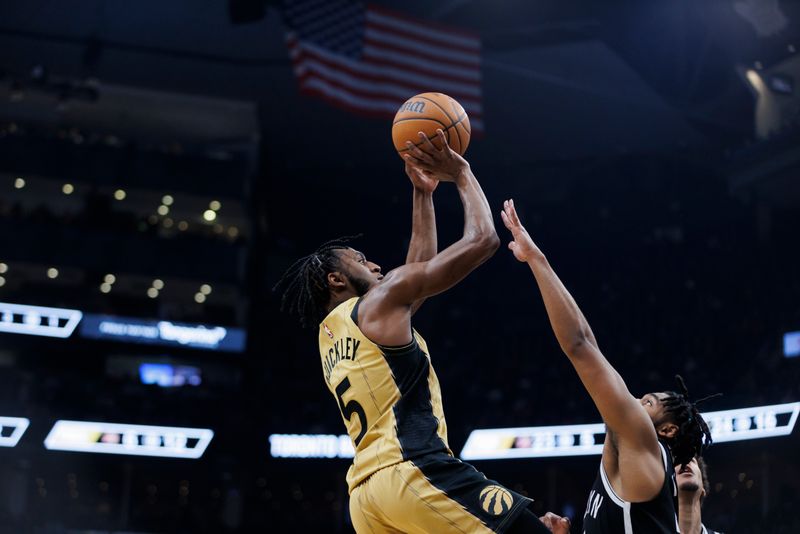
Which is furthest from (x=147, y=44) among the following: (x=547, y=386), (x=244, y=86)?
(x=547, y=386)

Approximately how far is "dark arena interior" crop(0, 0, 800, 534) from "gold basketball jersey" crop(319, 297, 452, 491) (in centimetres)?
1116

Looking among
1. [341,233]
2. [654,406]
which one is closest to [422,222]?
[654,406]

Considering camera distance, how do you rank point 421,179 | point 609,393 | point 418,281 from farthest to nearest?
point 421,179 < point 418,281 < point 609,393

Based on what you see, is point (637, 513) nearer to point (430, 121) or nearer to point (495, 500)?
point (495, 500)

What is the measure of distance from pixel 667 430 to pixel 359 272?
1376 millimetres

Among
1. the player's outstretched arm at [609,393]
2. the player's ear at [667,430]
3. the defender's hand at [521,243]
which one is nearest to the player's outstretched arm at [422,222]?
the defender's hand at [521,243]

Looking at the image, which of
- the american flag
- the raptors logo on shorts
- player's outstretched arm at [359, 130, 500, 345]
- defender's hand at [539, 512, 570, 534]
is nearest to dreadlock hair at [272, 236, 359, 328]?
player's outstretched arm at [359, 130, 500, 345]

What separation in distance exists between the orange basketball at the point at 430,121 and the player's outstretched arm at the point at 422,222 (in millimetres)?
166

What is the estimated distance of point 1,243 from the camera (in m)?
24.0

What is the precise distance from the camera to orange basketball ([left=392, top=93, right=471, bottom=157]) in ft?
14.2

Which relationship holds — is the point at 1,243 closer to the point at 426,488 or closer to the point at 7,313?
the point at 7,313

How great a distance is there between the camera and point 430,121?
432 cm

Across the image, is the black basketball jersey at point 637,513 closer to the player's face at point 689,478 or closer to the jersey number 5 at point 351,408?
the jersey number 5 at point 351,408

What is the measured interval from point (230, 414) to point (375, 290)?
16.7 m
